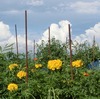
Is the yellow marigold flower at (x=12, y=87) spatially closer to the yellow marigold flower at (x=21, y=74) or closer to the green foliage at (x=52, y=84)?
the green foliage at (x=52, y=84)

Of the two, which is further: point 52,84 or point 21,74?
point 21,74

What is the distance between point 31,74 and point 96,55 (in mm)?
6861

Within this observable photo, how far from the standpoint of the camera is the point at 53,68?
439cm

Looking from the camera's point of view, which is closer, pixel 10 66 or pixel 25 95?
pixel 25 95

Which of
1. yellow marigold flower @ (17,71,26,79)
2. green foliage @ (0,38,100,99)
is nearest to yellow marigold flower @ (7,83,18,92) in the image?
green foliage @ (0,38,100,99)

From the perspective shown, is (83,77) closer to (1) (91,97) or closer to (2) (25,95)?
(1) (91,97)

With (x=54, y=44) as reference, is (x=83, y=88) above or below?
below

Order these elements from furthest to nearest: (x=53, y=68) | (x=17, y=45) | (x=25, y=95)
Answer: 1. (x=17, y=45)
2. (x=53, y=68)
3. (x=25, y=95)

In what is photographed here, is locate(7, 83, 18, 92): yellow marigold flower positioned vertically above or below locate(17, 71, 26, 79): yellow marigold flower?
below

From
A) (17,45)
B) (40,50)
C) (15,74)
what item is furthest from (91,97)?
(40,50)

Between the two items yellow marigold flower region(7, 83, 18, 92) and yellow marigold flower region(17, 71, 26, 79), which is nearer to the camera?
yellow marigold flower region(7, 83, 18, 92)

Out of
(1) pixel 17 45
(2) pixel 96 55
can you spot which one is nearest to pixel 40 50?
(2) pixel 96 55

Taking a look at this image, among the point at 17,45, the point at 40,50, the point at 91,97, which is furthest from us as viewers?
the point at 40,50

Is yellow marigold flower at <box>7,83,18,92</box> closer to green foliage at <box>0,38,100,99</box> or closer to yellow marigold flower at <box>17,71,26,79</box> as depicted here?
green foliage at <box>0,38,100,99</box>
